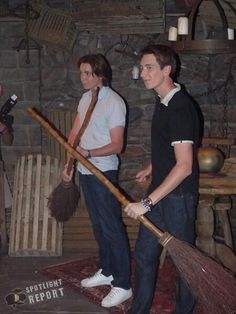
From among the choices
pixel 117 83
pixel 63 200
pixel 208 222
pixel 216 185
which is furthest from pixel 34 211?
→ pixel 216 185

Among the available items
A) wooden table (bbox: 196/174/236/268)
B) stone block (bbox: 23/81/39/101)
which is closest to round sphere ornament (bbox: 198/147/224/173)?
wooden table (bbox: 196/174/236/268)

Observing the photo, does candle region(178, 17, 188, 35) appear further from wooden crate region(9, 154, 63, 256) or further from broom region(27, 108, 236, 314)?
wooden crate region(9, 154, 63, 256)

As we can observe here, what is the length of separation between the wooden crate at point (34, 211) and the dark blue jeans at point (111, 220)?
132 cm

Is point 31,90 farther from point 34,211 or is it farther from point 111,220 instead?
point 111,220

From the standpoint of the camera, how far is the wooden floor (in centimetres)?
376

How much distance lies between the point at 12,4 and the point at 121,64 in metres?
1.32

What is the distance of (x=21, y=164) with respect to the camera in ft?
17.3

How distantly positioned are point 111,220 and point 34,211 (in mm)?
1663

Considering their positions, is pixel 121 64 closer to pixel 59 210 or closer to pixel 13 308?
pixel 59 210

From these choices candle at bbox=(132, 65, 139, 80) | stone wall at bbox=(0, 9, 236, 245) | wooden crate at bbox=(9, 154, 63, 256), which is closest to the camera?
candle at bbox=(132, 65, 139, 80)

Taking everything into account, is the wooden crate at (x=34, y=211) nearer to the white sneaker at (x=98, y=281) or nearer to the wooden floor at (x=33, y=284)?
the wooden floor at (x=33, y=284)

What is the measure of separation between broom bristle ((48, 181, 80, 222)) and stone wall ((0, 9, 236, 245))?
1.13 metres

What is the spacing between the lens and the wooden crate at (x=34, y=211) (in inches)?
195

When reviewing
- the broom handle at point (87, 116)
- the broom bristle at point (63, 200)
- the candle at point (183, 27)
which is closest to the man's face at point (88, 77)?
the broom handle at point (87, 116)
